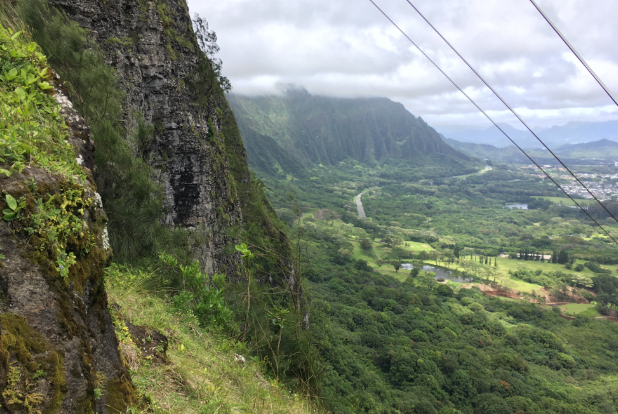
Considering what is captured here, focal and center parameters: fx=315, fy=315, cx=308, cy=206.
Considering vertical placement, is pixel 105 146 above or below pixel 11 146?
above

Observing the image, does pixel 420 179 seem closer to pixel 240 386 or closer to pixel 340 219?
pixel 340 219

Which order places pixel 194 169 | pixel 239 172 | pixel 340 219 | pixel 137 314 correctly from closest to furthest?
1. pixel 137 314
2. pixel 194 169
3. pixel 239 172
4. pixel 340 219

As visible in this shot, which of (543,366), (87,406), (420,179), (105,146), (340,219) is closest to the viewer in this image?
(87,406)

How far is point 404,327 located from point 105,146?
148ft

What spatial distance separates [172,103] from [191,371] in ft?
45.8

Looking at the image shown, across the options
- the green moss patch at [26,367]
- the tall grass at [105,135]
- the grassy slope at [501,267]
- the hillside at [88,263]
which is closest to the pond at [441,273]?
the grassy slope at [501,267]

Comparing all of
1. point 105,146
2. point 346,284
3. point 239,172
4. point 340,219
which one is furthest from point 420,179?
point 105,146

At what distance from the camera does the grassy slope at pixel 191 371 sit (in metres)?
3.29

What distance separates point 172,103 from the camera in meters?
14.9

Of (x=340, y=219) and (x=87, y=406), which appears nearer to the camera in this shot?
(x=87, y=406)

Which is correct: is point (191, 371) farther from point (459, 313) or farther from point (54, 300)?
point (459, 313)

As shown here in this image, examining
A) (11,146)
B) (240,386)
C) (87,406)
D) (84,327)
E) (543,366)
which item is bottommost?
(543,366)

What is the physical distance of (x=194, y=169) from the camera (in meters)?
15.9

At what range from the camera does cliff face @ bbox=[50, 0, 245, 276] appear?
40.6ft
